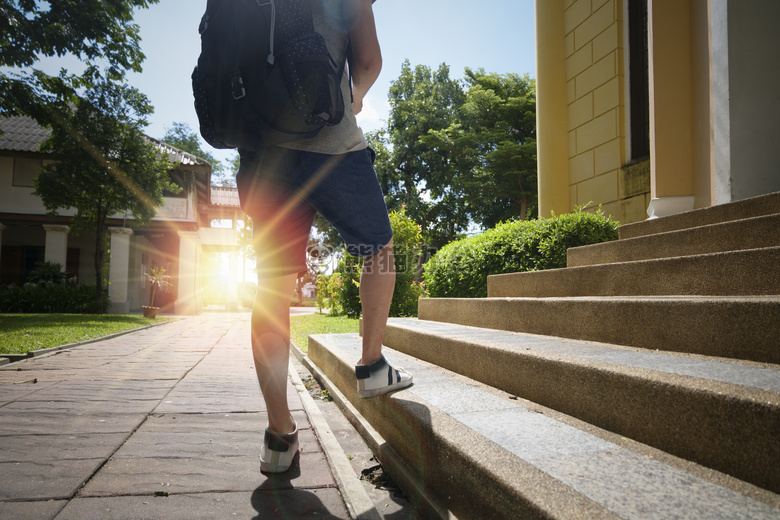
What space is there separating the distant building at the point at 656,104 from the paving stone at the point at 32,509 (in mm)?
4619

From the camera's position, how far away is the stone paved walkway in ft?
5.14

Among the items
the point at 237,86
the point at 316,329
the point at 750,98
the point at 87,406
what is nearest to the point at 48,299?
the point at 316,329

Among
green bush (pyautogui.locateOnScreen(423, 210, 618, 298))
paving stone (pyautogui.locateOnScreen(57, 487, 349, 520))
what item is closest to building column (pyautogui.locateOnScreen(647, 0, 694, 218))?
Answer: green bush (pyautogui.locateOnScreen(423, 210, 618, 298))

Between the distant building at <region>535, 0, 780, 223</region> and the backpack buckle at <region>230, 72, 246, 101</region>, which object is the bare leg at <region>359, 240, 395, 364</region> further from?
the distant building at <region>535, 0, 780, 223</region>

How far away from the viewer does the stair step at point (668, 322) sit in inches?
61.4

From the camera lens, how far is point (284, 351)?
179cm

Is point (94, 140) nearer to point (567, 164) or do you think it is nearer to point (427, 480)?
point (567, 164)

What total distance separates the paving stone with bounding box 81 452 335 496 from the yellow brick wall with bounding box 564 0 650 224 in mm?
5802

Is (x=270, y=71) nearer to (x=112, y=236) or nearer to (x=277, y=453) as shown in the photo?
(x=277, y=453)

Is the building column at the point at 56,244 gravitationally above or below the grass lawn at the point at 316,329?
above

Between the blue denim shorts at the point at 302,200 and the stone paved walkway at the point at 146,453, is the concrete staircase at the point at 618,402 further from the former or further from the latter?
the blue denim shorts at the point at 302,200

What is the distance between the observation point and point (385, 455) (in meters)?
1.93

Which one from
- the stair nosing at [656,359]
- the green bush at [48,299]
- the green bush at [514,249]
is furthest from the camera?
the green bush at [48,299]

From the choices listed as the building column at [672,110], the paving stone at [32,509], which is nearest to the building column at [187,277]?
the building column at [672,110]
